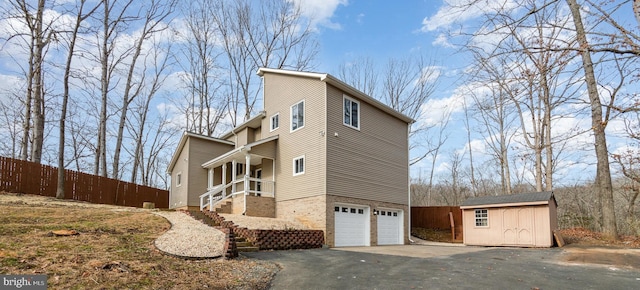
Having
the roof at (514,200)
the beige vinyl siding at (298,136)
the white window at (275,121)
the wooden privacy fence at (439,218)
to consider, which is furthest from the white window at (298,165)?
the wooden privacy fence at (439,218)

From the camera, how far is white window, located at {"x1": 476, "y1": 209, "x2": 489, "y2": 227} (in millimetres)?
17312

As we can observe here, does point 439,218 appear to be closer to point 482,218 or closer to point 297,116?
point 482,218

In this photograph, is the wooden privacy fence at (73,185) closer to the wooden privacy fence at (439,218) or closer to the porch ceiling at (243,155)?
the porch ceiling at (243,155)

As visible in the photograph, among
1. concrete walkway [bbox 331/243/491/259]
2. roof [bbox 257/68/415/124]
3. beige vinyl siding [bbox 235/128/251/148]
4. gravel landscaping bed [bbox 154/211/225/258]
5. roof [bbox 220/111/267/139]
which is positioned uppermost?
roof [bbox 257/68/415/124]

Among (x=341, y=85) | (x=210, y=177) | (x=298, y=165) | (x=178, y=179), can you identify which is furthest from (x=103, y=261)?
(x=178, y=179)

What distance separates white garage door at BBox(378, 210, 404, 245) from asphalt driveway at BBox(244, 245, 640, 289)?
6.89m

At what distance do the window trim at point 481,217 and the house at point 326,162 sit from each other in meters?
3.25

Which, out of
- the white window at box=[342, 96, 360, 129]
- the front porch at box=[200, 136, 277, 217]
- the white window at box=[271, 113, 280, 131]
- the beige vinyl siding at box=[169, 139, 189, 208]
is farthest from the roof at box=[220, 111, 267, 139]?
the white window at box=[342, 96, 360, 129]

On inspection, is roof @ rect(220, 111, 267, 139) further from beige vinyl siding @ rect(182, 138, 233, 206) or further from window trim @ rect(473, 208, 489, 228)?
window trim @ rect(473, 208, 489, 228)

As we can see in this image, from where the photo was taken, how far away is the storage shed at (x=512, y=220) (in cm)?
1511

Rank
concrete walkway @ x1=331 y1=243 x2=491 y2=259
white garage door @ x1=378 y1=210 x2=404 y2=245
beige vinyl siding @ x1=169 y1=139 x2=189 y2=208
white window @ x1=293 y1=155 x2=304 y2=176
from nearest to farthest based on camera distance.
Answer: concrete walkway @ x1=331 y1=243 x2=491 y2=259 → white window @ x1=293 y1=155 x2=304 y2=176 → white garage door @ x1=378 y1=210 x2=404 y2=245 → beige vinyl siding @ x1=169 y1=139 x2=189 y2=208

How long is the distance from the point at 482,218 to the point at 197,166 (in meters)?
15.2

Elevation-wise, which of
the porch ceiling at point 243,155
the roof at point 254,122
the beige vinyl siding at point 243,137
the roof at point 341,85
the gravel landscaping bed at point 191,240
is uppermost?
the roof at point 341,85

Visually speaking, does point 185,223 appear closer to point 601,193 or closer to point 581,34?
point 581,34
